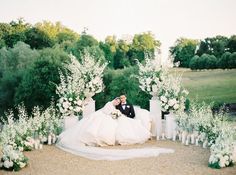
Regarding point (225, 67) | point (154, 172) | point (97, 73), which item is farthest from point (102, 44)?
point (154, 172)

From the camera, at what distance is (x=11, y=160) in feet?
32.3

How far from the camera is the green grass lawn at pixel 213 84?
2408 centimetres

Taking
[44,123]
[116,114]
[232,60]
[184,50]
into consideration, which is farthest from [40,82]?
[116,114]

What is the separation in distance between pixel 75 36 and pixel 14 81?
93.9 ft

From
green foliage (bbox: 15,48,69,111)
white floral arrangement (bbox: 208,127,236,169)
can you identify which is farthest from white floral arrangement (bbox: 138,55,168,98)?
green foliage (bbox: 15,48,69,111)

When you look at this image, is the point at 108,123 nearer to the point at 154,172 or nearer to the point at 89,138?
the point at 89,138

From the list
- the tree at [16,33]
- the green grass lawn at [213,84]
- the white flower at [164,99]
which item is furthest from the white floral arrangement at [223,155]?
the tree at [16,33]

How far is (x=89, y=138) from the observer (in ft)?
39.7

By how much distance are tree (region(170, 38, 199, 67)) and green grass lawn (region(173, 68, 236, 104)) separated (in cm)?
100

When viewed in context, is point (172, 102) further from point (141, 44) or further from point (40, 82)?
point (141, 44)

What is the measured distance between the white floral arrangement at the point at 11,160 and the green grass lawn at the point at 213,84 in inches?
603

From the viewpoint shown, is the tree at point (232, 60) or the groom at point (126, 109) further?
the tree at point (232, 60)

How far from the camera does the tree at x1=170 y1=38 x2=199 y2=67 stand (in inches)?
1067

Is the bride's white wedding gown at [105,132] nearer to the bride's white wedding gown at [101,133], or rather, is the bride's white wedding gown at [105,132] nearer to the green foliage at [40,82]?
the bride's white wedding gown at [101,133]
